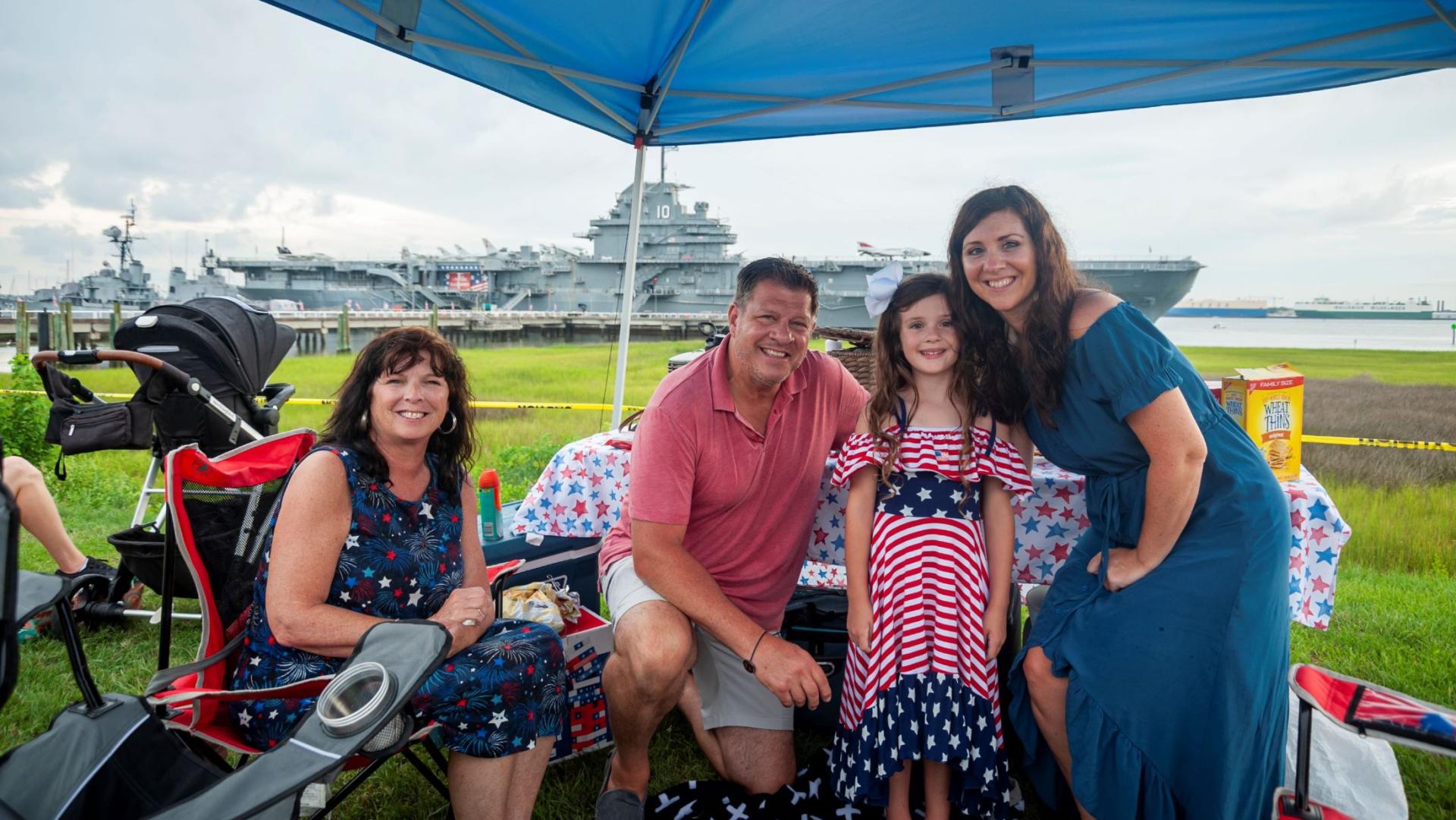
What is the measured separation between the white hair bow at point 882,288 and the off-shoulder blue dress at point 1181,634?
54cm

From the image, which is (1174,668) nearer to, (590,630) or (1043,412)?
(1043,412)

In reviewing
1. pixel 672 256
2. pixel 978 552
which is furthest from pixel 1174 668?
pixel 672 256

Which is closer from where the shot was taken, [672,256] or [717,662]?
[717,662]

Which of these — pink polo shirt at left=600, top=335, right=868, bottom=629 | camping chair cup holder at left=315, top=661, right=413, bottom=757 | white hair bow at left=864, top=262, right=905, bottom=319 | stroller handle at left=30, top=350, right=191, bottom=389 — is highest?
white hair bow at left=864, top=262, right=905, bottom=319

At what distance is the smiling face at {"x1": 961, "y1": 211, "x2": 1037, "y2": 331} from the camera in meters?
1.70

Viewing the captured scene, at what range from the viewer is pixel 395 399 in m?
1.74

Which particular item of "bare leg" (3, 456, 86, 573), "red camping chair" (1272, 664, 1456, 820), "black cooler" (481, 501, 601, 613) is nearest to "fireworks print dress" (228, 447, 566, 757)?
"black cooler" (481, 501, 601, 613)

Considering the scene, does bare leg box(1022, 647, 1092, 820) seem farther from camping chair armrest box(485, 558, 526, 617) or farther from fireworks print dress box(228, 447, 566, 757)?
camping chair armrest box(485, 558, 526, 617)

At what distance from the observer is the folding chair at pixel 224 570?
148 cm

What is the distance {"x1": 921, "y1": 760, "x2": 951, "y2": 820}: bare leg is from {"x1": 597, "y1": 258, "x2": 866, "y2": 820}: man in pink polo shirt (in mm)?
300

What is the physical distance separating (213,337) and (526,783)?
2117mm

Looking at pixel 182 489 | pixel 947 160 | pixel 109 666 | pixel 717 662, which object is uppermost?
pixel 947 160

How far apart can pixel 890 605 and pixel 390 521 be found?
121 cm

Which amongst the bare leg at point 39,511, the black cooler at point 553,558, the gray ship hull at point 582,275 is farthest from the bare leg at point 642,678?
the gray ship hull at point 582,275
